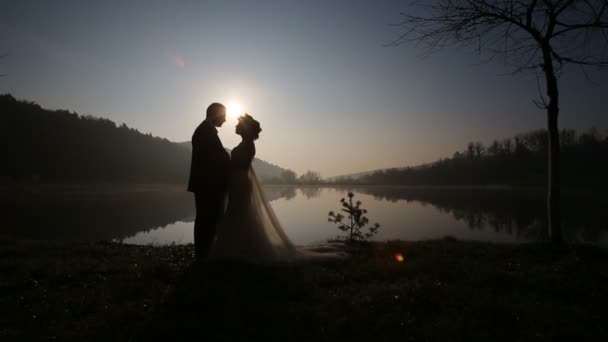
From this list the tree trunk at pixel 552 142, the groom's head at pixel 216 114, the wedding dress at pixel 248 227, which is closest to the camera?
the wedding dress at pixel 248 227

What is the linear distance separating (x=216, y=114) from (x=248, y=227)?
3040 mm

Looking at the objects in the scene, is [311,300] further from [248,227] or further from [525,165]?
[525,165]

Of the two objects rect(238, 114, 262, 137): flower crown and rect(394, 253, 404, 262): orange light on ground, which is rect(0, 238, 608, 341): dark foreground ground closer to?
rect(394, 253, 404, 262): orange light on ground

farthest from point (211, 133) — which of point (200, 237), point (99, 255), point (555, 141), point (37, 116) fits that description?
point (37, 116)

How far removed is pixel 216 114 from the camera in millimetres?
7215

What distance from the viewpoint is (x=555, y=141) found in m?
9.18

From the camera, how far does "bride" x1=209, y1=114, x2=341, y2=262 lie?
622 centimetres

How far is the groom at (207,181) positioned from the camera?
6695 mm

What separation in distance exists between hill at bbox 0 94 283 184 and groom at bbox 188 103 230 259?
108146 millimetres

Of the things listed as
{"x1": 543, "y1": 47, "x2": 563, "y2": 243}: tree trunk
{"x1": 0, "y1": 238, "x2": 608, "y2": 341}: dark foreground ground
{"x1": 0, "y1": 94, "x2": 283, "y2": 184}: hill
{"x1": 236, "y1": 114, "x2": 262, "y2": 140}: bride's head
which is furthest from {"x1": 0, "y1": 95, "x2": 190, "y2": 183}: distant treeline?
{"x1": 543, "y1": 47, "x2": 563, "y2": 243}: tree trunk

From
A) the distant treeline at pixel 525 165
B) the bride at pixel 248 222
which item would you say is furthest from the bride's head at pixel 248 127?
the distant treeline at pixel 525 165

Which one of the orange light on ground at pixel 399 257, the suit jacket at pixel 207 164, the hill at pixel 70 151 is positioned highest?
the hill at pixel 70 151

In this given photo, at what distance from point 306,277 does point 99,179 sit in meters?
127

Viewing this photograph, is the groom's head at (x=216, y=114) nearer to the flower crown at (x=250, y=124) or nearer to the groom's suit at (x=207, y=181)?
the groom's suit at (x=207, y=181)
